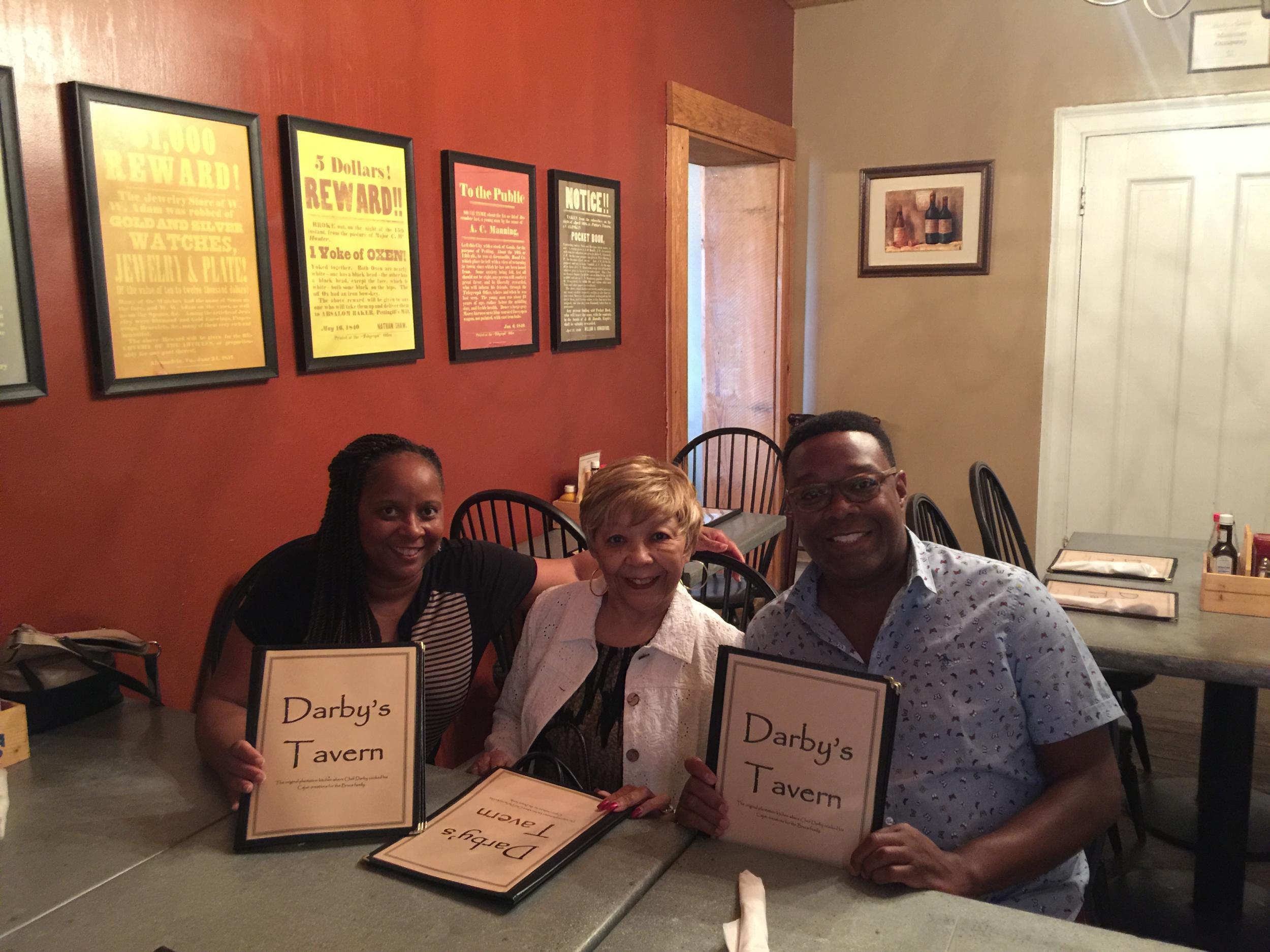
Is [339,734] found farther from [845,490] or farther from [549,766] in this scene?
[845,490]

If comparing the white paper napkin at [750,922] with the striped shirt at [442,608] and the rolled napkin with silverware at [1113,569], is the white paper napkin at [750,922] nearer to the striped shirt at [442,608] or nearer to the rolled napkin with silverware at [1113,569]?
the striped shirt at [442,608]

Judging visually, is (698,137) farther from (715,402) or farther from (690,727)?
(690,727)

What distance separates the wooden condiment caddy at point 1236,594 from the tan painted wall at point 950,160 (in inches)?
89.7

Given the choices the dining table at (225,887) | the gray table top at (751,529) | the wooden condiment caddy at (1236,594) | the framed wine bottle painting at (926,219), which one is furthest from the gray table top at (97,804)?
the framed wine bottle painting at (926,219)

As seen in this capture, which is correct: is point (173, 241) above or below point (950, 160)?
below

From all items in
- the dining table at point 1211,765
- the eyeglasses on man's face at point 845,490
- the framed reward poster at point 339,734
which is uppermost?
the eyeglasses on man's face at point 845,490

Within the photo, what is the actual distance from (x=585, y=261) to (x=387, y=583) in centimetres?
194

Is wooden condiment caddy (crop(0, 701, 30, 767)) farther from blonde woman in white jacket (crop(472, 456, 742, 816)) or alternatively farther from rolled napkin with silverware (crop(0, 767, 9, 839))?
blonde woman in white jacket (crop(472, 456, 742, 816))

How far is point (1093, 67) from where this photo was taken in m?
4.24

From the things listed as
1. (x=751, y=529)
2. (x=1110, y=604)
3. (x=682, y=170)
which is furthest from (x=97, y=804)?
(x=682, y=170)

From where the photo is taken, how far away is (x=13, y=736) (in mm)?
1567

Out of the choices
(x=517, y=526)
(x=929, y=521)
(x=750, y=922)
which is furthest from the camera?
(x=517, y=526)

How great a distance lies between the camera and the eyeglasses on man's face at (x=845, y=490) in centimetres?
147

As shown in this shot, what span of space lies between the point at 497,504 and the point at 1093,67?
3.19 meters
